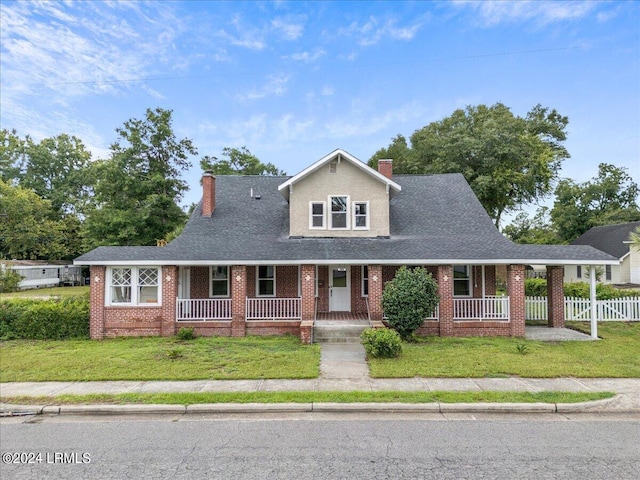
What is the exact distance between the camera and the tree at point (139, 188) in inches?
1051

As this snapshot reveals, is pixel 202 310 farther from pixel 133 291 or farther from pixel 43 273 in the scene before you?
pixel 43 273

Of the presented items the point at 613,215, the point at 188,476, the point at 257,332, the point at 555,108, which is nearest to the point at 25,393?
the point at 188,476

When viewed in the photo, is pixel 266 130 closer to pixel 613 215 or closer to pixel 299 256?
pixel 299 256

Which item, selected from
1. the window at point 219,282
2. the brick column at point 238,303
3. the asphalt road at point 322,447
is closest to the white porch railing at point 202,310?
the brick column at point 238,303

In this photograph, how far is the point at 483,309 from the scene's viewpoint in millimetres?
13086

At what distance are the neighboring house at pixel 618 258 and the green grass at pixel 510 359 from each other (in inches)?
931

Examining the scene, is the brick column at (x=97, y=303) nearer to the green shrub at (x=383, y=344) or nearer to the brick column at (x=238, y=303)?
the brick column at (x=238, y=303)

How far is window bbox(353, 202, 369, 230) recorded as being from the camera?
15398 mm

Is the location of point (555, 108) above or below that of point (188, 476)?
above

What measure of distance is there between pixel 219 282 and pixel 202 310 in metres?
2.06

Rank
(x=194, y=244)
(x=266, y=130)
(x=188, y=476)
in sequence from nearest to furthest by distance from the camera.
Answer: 1. (x=188, y=476)
2. (x=194, y=244)
3. (x=266, y=130)

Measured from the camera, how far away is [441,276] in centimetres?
1295

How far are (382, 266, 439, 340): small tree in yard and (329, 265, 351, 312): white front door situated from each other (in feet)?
11.3

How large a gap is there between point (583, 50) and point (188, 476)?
2219cm
